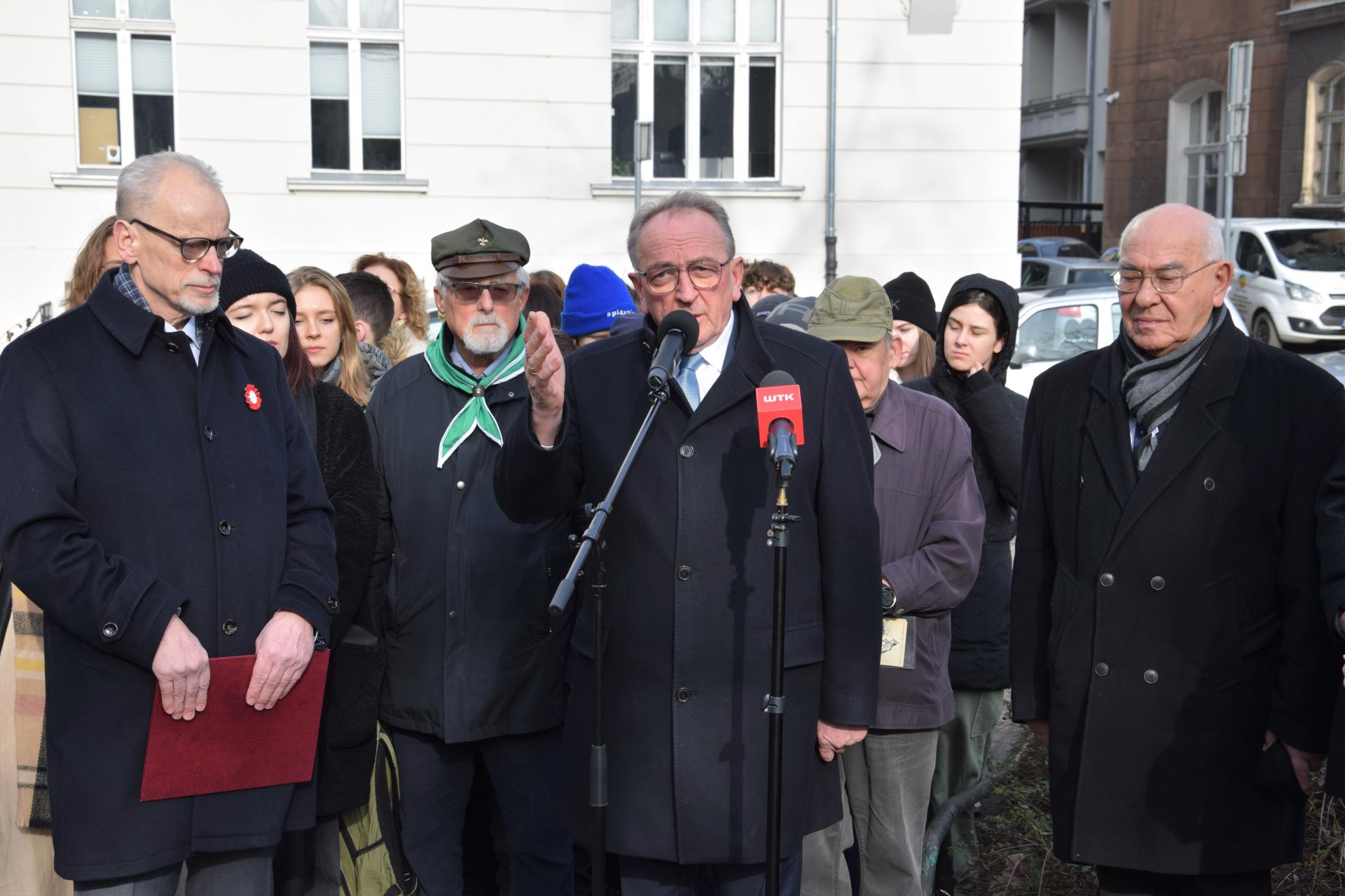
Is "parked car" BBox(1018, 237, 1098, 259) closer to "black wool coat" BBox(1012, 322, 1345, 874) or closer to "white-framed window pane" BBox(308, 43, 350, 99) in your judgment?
"white-framed window pane" BBox(308, 43, 350, 99)

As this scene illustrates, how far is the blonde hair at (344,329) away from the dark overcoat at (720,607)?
170 cm

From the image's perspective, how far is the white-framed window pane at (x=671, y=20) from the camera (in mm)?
14656

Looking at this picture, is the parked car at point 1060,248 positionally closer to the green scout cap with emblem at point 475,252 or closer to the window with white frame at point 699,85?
the window with white frame at point 699,85

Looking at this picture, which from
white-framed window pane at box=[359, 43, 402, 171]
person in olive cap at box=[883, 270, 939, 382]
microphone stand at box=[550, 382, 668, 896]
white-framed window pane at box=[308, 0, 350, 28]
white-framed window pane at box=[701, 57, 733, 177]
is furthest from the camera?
white-framed window pane at box=[701, 57, 733, 177]

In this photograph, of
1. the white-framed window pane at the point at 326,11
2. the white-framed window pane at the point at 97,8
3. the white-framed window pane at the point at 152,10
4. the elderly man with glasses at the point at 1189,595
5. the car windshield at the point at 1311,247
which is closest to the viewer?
the elderly man with glasses at the point at 1189,595

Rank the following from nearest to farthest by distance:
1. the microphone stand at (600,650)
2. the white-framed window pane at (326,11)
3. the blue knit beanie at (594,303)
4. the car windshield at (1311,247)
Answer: the microphone stand at (600,650), the blue knit beanie at (594,303), the white-framed window pane at (326,11), the car windshield at (1311,247)

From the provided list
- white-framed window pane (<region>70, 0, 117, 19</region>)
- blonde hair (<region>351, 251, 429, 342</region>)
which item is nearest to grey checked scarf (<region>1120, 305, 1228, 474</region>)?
blonde hair (<region>351, 251, 429, 342</region>)

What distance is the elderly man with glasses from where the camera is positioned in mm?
3400

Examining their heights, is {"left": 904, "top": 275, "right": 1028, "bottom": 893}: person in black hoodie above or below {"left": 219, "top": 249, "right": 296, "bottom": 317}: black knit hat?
below

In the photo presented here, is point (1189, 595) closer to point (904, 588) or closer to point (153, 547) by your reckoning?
point (904, 588)

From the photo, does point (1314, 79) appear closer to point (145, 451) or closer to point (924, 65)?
point (924, 65)

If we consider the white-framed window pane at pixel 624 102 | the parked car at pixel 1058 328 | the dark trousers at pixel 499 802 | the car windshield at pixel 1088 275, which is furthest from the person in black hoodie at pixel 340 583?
the car windshield at pixel 1088 275

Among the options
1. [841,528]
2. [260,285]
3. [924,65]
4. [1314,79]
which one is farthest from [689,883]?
[1314,79]

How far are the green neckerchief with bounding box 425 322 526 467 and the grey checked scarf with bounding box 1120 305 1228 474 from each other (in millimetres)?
1715
